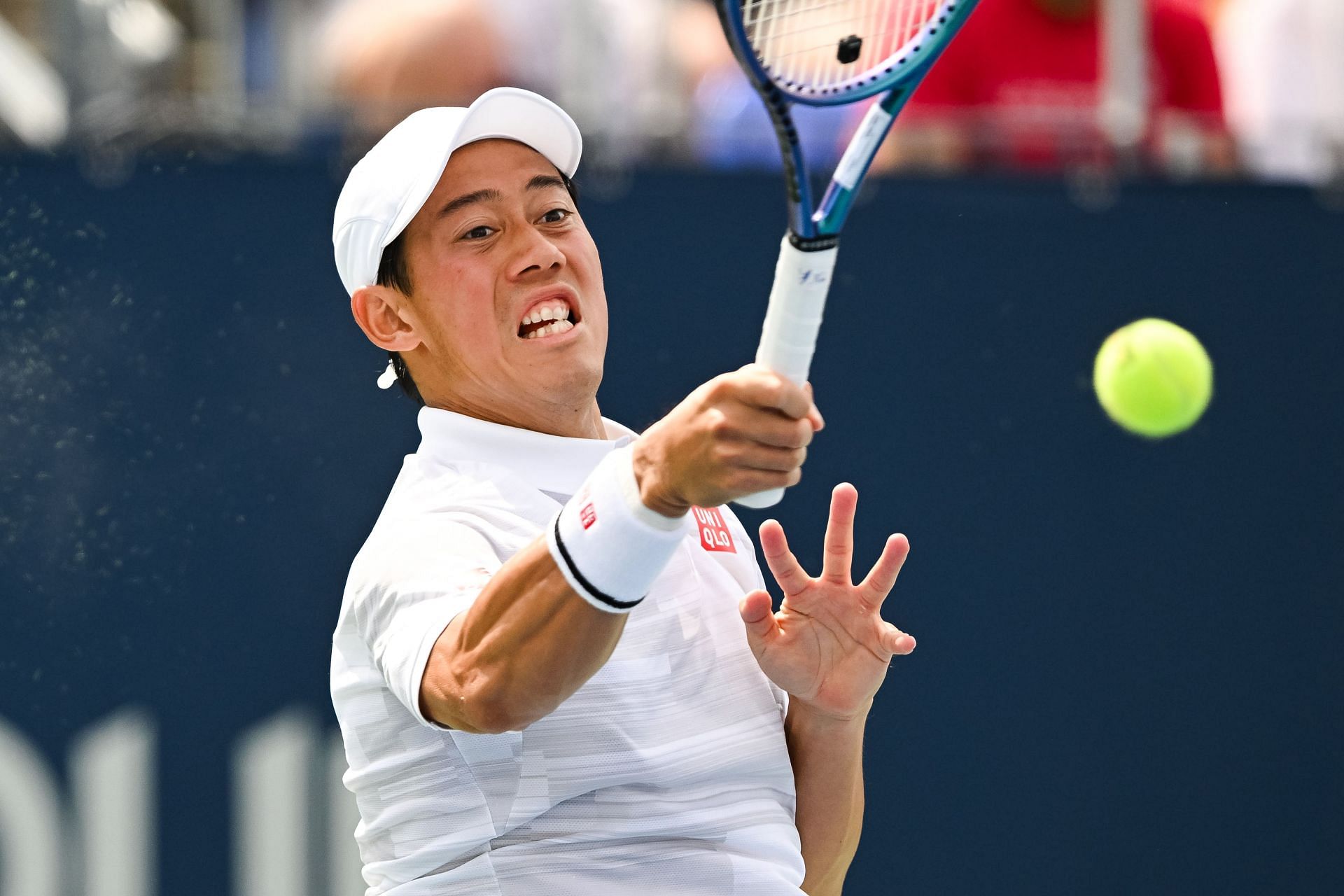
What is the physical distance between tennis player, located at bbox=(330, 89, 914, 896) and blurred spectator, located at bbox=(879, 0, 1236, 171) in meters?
1.27

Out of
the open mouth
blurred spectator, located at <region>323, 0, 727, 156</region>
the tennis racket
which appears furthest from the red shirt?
the open mouth

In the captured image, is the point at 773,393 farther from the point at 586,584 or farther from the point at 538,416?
the point at 538,416

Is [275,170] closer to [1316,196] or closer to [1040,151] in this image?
[1040,151]

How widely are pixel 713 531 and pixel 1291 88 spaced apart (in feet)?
6.69

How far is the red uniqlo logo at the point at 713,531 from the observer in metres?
2.34

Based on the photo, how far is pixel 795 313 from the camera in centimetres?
166

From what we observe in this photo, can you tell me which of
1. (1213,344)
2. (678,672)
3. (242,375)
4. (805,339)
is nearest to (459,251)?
(678,672)

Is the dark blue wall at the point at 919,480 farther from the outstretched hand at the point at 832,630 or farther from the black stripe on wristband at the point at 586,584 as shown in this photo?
the black stripe on wristband at the point at 586,584

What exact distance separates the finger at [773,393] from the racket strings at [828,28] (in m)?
0.36

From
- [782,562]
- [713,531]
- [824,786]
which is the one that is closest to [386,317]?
[713,531]

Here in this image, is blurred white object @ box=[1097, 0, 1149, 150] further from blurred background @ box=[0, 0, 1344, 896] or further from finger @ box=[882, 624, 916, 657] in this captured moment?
finger @ box=[882, 624, 916, 657]

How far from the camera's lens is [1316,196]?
142 inches

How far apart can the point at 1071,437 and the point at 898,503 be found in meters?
0.37

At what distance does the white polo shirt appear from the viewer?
2.03 m
